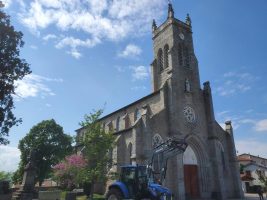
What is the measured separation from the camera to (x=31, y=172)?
960 inches

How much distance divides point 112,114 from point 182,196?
1999 centimetres

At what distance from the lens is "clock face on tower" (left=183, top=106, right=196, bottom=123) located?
33438mm

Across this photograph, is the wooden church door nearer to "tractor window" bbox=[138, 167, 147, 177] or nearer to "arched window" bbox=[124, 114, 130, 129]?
"arched window" bbox=[124, 114, 130, 129]

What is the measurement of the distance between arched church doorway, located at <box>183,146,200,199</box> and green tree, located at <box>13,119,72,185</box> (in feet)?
71.0

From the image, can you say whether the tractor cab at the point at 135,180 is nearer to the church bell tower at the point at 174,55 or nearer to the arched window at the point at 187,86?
the church bell tower at the point at 174,55

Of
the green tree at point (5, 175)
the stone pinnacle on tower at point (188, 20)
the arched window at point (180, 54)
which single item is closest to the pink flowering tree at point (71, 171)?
the arched window at point (180, 54)

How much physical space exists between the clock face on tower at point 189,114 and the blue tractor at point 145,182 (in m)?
18.6

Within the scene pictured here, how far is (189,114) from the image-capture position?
112ft

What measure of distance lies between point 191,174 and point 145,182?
64.5 ft

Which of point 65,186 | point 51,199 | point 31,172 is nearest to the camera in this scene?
point 51,199

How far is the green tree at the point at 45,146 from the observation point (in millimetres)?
42562

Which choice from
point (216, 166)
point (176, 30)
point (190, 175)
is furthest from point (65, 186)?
point (176, 30)

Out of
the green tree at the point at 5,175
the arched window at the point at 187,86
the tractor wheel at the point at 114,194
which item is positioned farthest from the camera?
the green tree at the point at 5,175

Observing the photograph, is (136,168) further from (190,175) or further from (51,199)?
(190,175)
